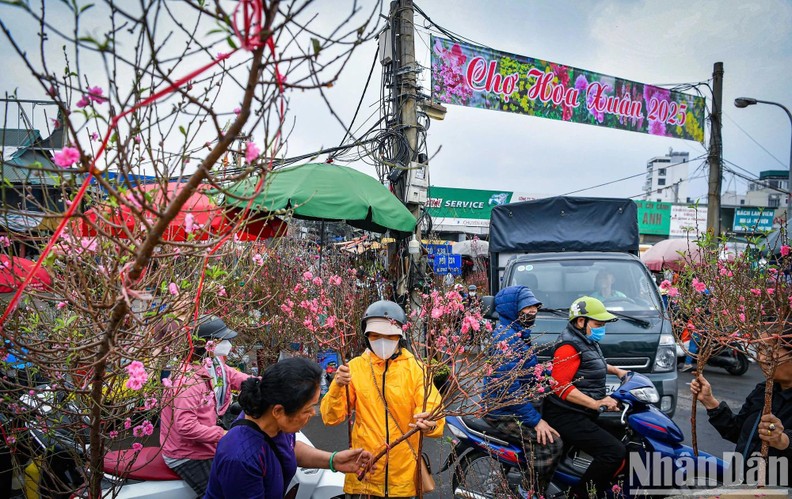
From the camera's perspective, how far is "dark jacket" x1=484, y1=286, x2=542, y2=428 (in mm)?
3365

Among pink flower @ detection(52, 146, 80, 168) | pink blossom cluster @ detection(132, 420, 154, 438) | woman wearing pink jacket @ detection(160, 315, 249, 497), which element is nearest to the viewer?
pink flower @ detection(52, 146, 80, 168)

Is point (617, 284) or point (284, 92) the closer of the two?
point (284, 92)

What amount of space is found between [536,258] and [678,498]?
12.4ft

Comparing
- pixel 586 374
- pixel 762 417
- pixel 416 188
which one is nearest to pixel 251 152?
pixel 762 417

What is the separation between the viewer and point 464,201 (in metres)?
24.8

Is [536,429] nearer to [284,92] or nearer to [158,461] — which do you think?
[158,461]

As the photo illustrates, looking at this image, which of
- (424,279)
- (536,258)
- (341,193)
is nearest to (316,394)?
(341,193)

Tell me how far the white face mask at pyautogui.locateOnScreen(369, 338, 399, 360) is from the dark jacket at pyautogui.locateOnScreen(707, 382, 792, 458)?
214 cm

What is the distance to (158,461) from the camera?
10.2 feet

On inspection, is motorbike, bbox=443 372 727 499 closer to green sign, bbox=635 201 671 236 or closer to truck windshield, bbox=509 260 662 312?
truck windshield, bbox=509 260 662 312

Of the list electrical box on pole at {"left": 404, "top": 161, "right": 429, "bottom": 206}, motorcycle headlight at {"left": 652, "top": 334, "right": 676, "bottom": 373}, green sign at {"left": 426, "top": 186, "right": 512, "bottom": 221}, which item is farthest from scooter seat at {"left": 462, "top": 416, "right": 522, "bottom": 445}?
green sign at {"left": 426, "top": 186, "right": 512, "bottom": 221}

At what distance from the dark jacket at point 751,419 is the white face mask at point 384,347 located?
84.2 inches

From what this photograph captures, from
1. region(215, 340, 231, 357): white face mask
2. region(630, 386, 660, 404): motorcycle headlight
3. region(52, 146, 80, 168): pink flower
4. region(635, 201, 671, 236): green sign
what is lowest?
region(630, 386, 660, 404): motorcycle headlight

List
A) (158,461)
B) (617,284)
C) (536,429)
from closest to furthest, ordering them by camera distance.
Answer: (158,461), (536,429), (617,284)
